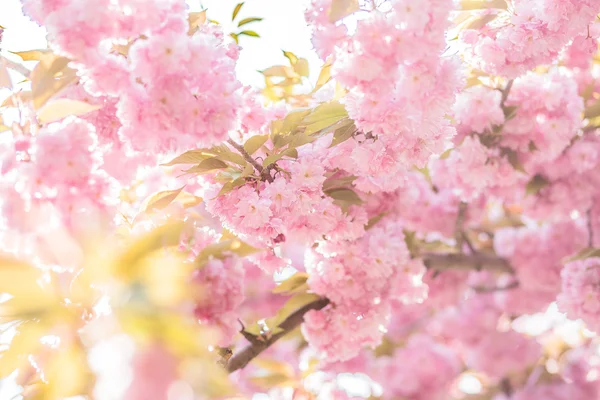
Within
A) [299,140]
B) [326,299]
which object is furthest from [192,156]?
[326,299]

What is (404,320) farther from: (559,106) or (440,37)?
(440,37)

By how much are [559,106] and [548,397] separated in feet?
5.40

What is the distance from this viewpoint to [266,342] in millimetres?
1896

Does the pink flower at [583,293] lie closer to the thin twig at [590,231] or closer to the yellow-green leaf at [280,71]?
the thin twig at [590,231]

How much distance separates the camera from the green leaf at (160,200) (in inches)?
68.4

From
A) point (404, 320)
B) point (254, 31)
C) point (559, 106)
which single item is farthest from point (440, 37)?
point (404, 320)

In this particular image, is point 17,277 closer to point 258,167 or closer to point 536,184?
point 258,167

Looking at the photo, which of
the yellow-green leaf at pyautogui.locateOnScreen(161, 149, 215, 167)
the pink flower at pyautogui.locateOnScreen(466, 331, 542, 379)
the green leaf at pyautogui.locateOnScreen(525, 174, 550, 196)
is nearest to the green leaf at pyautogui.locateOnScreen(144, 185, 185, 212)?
the yellow-green leaf at pyautogui.locateOnScreen(161, 149, 215, 167)

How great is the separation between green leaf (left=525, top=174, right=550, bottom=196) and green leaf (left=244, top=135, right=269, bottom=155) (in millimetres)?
1515

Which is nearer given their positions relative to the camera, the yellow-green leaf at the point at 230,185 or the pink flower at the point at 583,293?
the yellow-green leaf at the point at 230,185

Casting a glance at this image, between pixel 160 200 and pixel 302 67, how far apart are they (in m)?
0.70

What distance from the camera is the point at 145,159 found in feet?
5.46

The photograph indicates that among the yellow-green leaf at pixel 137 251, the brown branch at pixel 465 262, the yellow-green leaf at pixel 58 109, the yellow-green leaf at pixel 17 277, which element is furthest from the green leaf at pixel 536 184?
the yellow-green leaf at pixel 17 277

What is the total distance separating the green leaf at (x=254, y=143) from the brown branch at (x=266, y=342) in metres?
0.63
